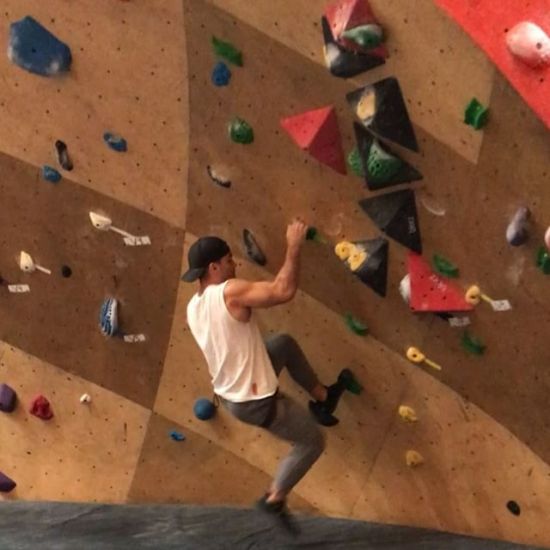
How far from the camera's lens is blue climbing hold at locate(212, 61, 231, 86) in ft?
7.01

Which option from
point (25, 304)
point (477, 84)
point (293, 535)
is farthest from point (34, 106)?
point (293, 535)

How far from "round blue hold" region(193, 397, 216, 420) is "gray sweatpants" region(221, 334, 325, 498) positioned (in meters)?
0.27

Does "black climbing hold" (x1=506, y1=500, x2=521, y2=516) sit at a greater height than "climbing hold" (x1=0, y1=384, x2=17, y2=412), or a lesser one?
greater

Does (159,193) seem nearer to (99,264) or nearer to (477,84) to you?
(99,264)

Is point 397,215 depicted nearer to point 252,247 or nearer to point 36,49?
point 252,247

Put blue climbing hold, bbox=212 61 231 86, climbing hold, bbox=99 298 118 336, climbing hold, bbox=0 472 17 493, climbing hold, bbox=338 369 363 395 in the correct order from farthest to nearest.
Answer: climbing hold, bbox=0 472 17 493 → climbing hold, bbox=99 298 118 336 → climbing hold, bbox=338 369 363 395 → blue climbing hold, bbox=212 61 231 86

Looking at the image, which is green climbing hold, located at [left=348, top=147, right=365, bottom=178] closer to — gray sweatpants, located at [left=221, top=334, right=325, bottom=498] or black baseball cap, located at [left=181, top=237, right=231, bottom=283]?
black baseball cap, located at [left=181, top=237, right=231, bottom=283]

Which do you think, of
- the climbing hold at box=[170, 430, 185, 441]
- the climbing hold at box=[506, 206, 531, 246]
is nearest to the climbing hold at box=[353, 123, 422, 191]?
the climbing hold at box=[506, 206, 531, 246]

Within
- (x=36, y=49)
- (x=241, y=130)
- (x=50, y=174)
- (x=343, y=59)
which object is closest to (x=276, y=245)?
(x=241, y=130)

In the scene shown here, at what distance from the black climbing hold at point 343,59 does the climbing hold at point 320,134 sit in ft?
0.32

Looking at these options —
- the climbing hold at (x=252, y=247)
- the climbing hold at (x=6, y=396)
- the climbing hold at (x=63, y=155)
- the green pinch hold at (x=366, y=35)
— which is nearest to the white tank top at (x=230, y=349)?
the climbing hold at (x=252, y=247)

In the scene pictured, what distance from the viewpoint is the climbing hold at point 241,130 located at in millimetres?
2182

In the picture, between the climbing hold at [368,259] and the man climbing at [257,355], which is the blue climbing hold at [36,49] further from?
the climbing hold at [368,259]

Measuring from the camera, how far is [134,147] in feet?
7.68
